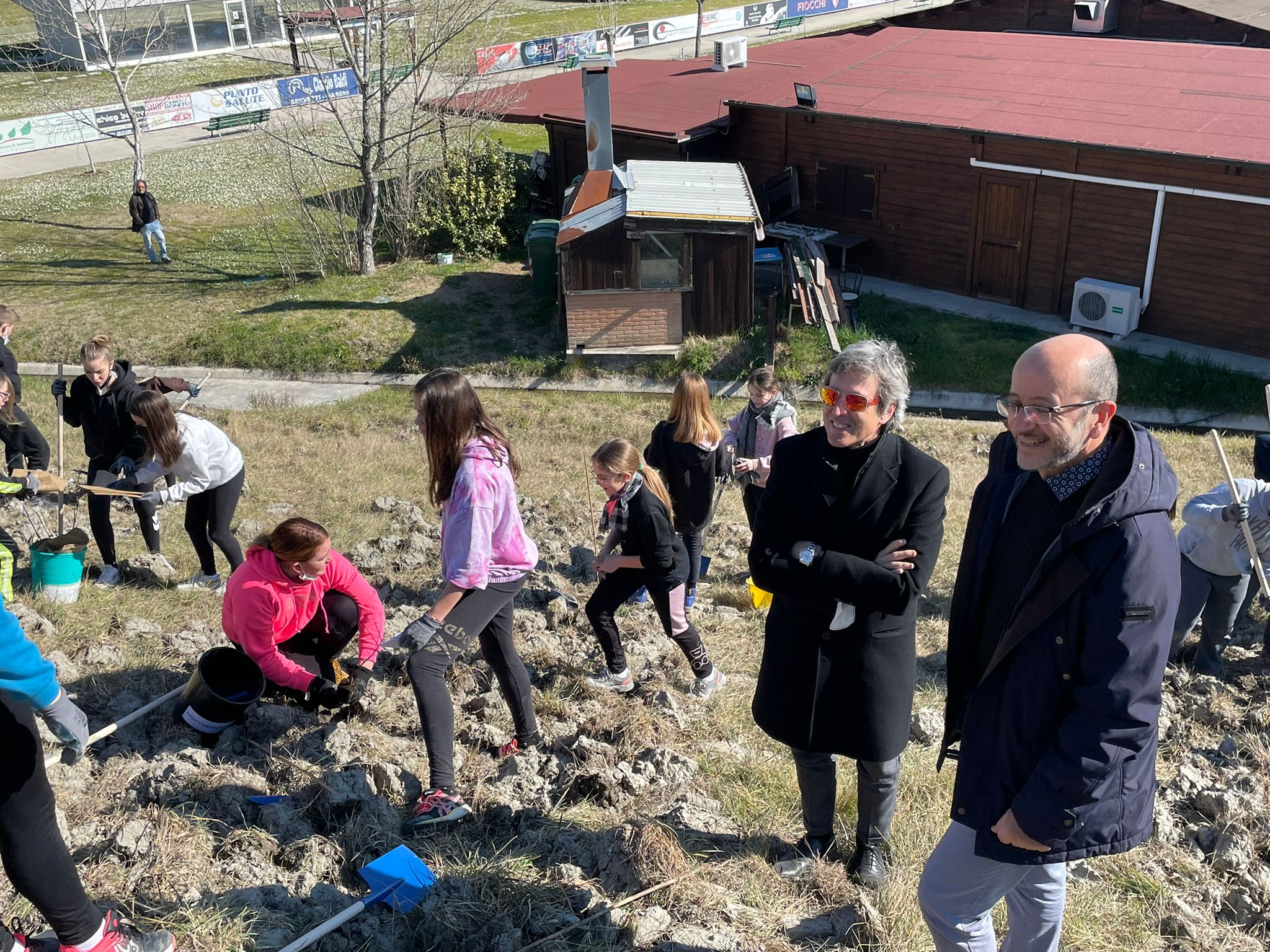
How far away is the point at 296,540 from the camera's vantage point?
4883 mm

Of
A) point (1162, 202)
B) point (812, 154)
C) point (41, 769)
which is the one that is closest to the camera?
point (41, 769)

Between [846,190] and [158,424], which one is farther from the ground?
[158,424]

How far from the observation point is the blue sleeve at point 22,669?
10.3ft

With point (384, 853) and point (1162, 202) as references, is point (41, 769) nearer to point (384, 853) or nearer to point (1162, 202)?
point (384, 853)

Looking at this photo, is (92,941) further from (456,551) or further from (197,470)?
(197,470)

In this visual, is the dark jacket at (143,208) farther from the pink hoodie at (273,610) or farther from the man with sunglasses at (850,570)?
the man with sunglasses at (850,570)

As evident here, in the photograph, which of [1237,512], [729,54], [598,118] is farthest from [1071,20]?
[1237,512]

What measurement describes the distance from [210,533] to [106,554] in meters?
1.02

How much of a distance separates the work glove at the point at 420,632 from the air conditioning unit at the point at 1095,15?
75.0 feet

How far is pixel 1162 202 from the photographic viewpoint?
14539 mm

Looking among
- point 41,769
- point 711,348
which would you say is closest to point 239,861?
point 41,769

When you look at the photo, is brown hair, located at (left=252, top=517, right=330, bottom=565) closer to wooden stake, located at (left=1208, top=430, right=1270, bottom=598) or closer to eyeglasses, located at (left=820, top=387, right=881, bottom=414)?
eyeglasses, located at (left=820, top=387, right=881, bottom=414)

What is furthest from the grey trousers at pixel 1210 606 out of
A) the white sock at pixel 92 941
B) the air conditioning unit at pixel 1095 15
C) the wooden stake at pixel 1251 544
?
the air conditioning unit at pixel 1095 15

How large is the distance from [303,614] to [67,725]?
1.77m
